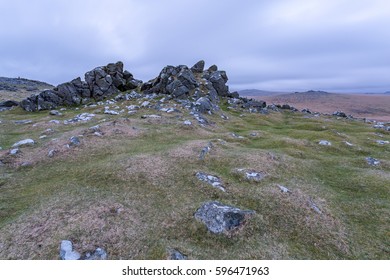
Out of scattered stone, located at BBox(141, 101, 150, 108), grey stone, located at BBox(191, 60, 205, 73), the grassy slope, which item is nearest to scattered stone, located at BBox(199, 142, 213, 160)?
the grassy slope

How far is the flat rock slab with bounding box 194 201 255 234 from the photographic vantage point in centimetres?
1634

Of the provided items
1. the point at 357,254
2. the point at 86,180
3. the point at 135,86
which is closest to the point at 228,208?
the point at 357,254

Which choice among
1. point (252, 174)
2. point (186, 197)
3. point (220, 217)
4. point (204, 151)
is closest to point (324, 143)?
point (252, 174)

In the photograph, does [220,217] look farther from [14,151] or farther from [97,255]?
[14,151]

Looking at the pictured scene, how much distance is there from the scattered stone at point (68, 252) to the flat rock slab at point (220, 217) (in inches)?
316

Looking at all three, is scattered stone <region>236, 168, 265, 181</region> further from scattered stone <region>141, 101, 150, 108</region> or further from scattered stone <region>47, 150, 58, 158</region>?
scattered stone <region>141, 101, 150, 108</region>

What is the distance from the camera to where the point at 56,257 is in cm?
1373

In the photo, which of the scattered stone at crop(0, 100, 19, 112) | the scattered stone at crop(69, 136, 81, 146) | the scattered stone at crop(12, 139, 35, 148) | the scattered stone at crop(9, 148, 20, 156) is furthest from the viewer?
the scattered stone at crop(0, 100, 19, 112)

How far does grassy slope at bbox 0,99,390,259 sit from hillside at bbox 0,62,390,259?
86 millimetres

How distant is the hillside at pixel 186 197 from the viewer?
602 inches

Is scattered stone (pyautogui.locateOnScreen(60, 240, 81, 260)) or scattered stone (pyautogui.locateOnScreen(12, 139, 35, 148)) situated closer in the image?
scattered stone (pyautogui.locateOnScreen(60, 240, 81, 260))

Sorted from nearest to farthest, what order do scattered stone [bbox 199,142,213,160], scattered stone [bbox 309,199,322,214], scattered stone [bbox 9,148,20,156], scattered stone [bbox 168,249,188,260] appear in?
1. scattered stone [bbox 168,249,188,260]
2. scattered stone [bbox 309,199,322,214]
3. scattered stone [bbox 199,142,213,160]
4. scattered stone [bbox 9,148,20,156]

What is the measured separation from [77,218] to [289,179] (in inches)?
791

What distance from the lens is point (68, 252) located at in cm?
1398
